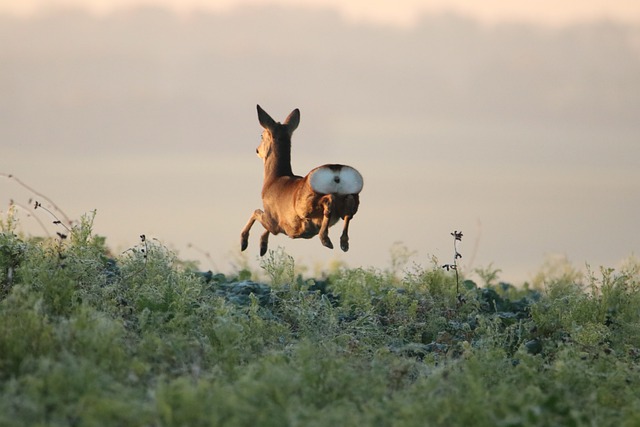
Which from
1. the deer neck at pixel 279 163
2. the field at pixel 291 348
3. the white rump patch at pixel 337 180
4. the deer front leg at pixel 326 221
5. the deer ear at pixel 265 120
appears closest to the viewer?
the field at pixel 291 348

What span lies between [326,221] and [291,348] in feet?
5.83

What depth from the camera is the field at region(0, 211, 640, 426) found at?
22.8ft

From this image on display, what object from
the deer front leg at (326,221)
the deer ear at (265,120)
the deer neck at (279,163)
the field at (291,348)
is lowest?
the field at (291,348)

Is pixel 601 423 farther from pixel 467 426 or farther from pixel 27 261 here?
pixel 27 261

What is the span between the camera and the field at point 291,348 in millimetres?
6961

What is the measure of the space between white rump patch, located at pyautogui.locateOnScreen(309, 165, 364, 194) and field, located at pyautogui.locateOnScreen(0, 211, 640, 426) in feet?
3.72

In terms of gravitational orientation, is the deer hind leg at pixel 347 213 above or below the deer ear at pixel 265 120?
below

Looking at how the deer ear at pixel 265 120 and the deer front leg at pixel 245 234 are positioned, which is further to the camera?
the deer front leg at pixel 245 234

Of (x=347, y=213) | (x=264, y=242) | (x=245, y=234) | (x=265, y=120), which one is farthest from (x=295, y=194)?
(x=245, y=234)

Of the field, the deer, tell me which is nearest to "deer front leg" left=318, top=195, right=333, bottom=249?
the deer

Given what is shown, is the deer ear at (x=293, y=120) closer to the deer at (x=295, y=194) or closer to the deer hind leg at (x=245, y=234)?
the deer at (x=295, y=194)

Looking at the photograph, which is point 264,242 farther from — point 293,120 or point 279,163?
point 293,120

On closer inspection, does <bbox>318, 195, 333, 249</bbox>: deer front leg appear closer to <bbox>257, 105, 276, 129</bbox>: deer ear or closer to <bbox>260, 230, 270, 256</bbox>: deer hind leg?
<bbox>257, 105, 276, 129</bbox>: deer ear

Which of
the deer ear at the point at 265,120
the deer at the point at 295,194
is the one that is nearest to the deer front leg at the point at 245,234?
the deer at the point at 295,194
